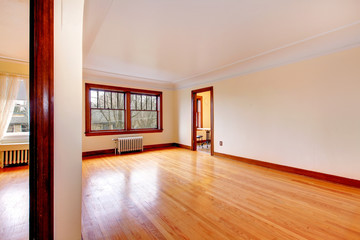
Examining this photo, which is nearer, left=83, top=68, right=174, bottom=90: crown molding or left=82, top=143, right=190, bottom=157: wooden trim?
left=83, top=68, right=174, bottom=90: crown molding

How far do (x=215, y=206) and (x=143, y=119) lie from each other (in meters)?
4.65

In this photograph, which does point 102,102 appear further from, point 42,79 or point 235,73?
point 42,79

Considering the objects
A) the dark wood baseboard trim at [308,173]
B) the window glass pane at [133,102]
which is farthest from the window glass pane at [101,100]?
the dark wood baseboard trim at [308,173]

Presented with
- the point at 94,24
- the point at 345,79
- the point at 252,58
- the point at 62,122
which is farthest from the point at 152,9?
the point at 345,79

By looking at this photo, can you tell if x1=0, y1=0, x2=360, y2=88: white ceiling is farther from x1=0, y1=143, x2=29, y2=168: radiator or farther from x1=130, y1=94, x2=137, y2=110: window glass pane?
x1=0, y1=143, x2=29, y2=168: radiator

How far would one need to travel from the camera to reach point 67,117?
3.78 feet

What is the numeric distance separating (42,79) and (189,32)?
229cm

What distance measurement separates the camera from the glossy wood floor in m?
1.75

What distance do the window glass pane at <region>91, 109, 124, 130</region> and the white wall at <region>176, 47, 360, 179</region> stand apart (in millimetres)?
3519

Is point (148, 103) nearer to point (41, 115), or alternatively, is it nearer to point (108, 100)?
point (108, 100)

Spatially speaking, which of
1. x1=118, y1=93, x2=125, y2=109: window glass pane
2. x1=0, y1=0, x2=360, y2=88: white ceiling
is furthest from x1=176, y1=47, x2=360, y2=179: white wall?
x1=118, y1=93, x2=125, y2=109: window glass pane

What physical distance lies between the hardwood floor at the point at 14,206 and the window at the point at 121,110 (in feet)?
6.69

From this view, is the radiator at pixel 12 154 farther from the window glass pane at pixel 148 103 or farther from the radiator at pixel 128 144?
the window glass pane at pixel 148 103

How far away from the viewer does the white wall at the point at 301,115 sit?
9.60 ft
